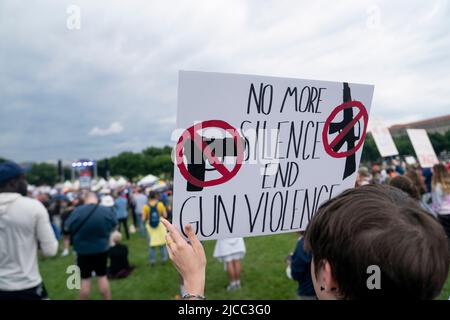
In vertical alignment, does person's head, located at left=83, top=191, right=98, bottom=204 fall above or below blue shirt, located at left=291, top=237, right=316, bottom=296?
above

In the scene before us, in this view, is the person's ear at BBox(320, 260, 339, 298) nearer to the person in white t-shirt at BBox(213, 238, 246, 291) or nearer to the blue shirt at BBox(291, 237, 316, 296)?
the blue shirt at BBox(291, 237, 316, 296)

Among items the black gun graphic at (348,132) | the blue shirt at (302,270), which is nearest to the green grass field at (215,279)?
the blue shirt at (302,270)

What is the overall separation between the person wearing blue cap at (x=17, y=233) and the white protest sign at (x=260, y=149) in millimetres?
2007

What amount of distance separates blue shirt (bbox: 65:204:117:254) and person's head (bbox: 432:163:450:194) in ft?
16.2

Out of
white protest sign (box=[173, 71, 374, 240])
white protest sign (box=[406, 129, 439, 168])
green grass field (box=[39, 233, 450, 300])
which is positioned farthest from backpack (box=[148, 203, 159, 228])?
white protest sign (box=[173, 71, 374, 240])

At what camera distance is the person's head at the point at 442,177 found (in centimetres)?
516

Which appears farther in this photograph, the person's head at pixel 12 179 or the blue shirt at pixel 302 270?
the blue shirt at pixel 302 270

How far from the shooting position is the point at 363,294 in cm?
96

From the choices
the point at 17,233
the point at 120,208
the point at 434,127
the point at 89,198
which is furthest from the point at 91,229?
the point at 434,127

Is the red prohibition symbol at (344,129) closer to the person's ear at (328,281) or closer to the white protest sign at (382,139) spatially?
the person's ear at (328,281)

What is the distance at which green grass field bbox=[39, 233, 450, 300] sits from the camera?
5.43 m

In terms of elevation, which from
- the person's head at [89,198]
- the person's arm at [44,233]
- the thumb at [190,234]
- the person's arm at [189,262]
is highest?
the thumb at [190,234]
